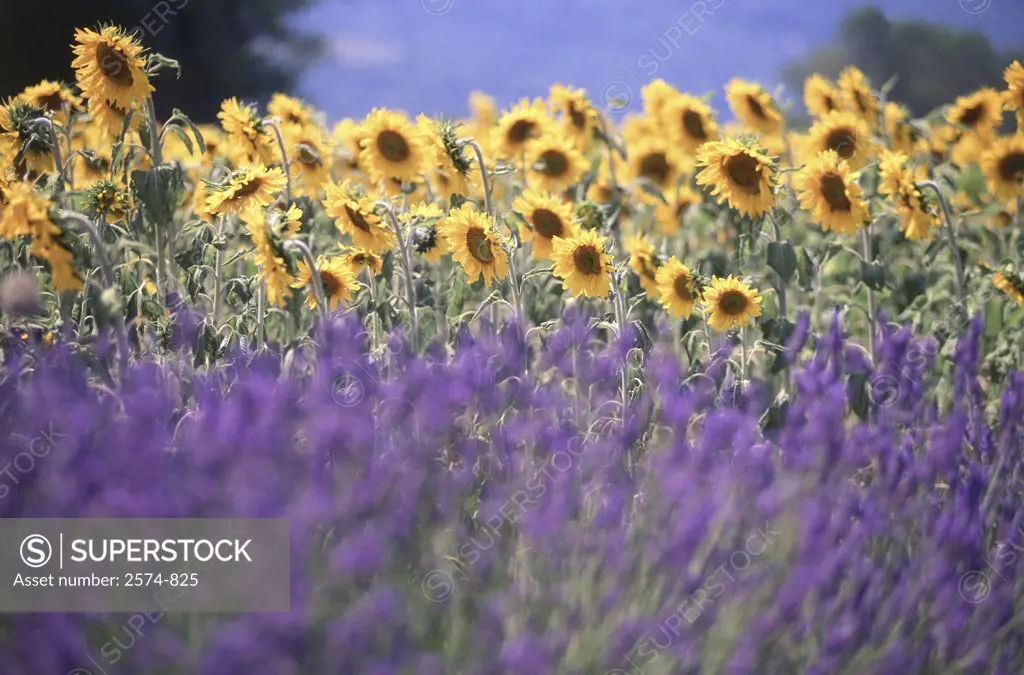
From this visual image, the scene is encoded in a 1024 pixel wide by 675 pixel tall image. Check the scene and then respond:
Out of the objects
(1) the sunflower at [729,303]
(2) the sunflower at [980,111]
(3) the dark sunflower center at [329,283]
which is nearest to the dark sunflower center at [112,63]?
(3) the dark sunflower center at [329,283]

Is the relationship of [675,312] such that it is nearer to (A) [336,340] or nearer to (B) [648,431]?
(B) [648,431]

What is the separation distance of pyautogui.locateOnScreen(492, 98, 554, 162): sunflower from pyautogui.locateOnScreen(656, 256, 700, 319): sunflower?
3.50 ft

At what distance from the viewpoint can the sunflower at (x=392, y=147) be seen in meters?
3.73

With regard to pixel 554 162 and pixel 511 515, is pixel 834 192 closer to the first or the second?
pixel 554 162

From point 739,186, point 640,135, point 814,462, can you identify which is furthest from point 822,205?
point 640,135

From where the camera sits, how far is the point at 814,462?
2.57 meters

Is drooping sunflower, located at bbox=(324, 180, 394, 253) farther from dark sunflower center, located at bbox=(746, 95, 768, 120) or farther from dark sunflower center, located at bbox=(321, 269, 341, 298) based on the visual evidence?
dark sunflower center, located at bbox=(746, 95, 768, 120)

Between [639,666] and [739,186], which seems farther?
[739,186]

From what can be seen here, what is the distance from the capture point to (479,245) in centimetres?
329

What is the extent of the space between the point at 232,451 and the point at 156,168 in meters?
1.34

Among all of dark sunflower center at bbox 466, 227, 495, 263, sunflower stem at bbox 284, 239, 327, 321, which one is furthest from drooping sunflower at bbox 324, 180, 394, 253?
sunflower stem at bbox 284, 239, 327, 321

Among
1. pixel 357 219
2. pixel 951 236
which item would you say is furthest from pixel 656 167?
pixel 357 219

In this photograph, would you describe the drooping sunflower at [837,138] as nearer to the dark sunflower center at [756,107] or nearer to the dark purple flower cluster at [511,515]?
the dark sunflower center at [756,107]

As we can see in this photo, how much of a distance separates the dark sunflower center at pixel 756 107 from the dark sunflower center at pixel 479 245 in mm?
1883
